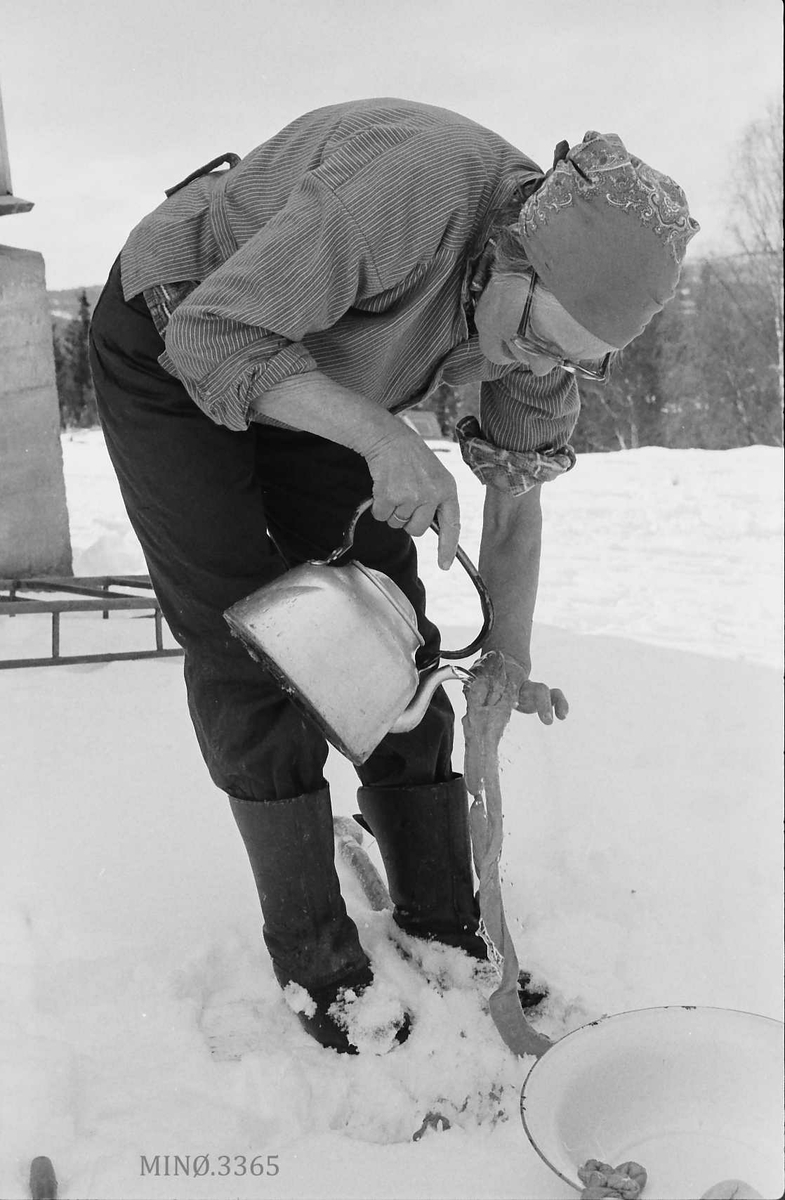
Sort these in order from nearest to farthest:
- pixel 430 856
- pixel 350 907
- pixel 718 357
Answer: pixel 430 856
pixel 350 907
pixel 718 357

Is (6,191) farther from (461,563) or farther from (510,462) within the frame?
(461,563)

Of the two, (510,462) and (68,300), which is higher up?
(510,462)

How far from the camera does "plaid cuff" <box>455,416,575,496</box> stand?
4.64ft

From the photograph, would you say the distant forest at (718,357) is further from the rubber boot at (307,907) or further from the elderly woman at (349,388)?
the rubber boot at (307,907)

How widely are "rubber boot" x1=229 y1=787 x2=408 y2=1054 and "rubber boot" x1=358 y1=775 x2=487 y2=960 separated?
0.44 ft

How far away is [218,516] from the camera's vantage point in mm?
A: 1299

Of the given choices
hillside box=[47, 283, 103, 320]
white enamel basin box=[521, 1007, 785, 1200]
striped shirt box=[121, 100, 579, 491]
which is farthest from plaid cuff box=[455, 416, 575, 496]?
hillside box=[47, 283, 103, 320]

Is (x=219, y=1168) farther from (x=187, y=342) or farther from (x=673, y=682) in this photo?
(x=673, y=682)

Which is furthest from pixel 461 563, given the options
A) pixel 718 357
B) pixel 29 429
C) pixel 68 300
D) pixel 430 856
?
pixel 718 357

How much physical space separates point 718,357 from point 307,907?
24.2 feet

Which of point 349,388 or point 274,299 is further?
point 349,388

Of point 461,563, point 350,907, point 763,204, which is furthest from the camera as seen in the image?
point 763,204

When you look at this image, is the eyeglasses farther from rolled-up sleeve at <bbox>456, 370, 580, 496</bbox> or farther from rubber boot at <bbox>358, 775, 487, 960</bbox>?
rubber boot at <bbox>358, 775, 487, 960</bbox>

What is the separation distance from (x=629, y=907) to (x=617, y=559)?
261 cm
